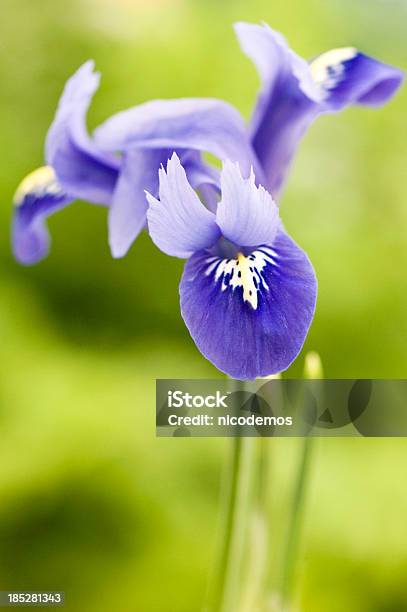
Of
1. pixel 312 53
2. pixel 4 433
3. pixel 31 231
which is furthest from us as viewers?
pixel 4 433

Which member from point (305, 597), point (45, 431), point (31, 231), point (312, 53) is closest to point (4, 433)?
point (45, 431)

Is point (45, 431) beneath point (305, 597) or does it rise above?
above

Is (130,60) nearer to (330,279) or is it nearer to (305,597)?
(330,279)

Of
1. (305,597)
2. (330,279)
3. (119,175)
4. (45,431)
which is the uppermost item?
(119,175)

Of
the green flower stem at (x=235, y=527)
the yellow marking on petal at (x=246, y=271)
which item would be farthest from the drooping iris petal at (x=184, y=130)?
the green flower stem at (x=235, y=527)

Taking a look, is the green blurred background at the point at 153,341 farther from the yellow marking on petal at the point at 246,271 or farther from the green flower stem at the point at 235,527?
the yellow marking on petal at the point at 246,271

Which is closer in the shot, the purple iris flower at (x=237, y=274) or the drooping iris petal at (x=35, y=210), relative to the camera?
the purple iris flower at (x=237, y=274)
